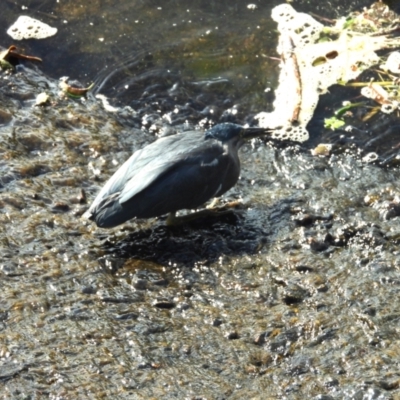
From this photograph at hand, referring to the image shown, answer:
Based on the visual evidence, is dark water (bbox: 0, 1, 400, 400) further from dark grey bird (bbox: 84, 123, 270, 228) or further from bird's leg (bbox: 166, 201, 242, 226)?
dark grey bird (bbox: 84, 123, 270, 228)

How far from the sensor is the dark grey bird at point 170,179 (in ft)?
14.8

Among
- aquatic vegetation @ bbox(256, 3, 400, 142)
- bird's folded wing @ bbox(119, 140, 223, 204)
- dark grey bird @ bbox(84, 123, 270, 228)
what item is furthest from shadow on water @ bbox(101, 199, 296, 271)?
aquatic vegetation @ bbox(256, 3, 400, 142)

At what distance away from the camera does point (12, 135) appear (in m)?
5.23

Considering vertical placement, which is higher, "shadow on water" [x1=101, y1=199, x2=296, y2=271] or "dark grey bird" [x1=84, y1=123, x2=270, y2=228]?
"dark grey bird" [x1=84, y1=123, x2=270, y2=228]

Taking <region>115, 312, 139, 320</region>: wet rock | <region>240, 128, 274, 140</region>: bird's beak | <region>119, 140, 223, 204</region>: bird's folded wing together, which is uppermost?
<region>119, 140, 223, 204</region>: bird's folded wing

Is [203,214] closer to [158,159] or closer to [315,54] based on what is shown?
[158,159]

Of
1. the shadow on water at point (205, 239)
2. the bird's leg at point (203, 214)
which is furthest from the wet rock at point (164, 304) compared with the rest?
the bird's leg at point (203, 214)

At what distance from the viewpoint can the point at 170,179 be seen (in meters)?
4.70

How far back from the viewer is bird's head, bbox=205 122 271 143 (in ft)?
16.6

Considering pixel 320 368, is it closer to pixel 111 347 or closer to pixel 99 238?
pixel 111 347

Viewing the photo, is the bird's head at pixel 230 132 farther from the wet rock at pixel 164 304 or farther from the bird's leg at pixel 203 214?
the wet rock at pixel 164 304

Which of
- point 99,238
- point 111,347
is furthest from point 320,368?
point 99,238

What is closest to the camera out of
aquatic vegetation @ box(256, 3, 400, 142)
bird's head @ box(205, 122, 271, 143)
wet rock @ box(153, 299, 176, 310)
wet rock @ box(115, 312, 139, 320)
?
wet rock @ box(115, 312, 139, 320)

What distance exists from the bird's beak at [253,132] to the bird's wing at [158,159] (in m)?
0.33
